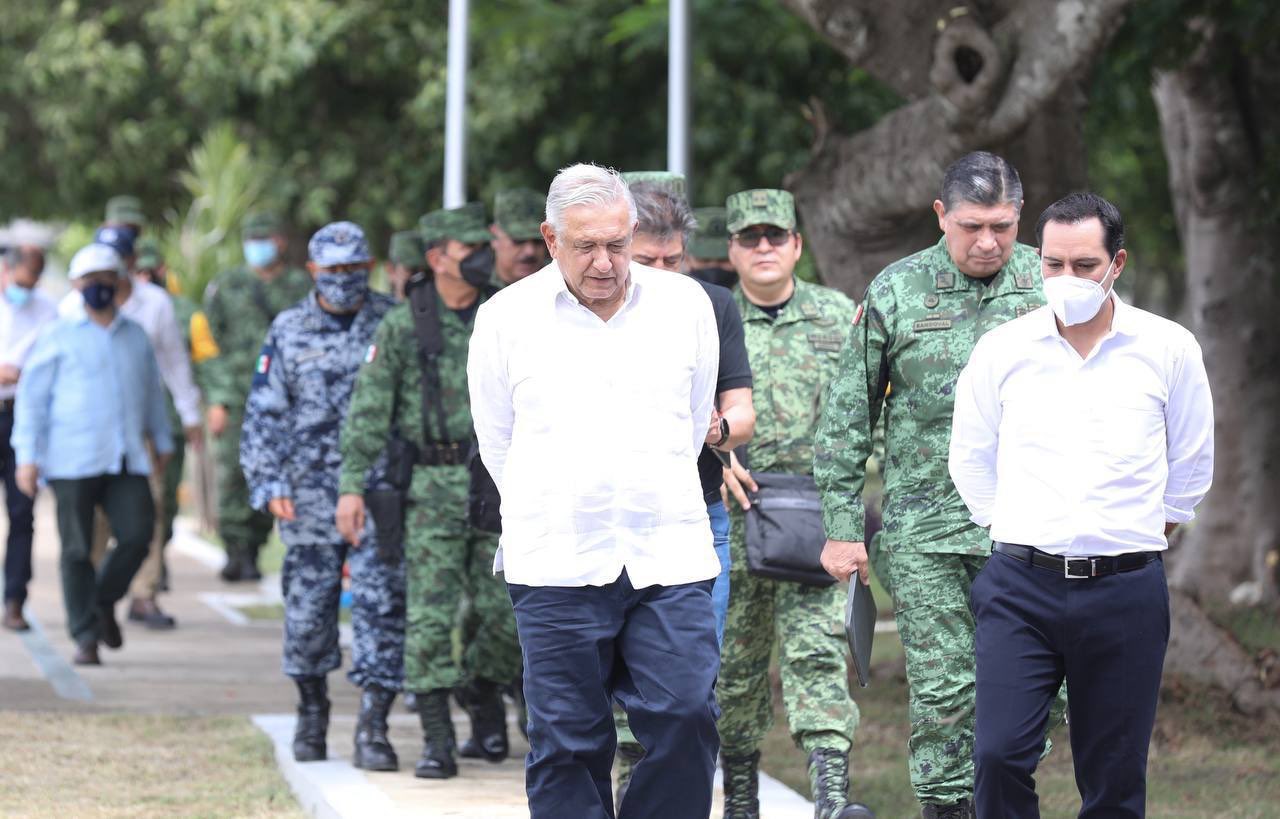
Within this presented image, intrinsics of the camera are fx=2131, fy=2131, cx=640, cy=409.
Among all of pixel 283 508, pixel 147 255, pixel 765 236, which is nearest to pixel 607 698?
pixel 765 236

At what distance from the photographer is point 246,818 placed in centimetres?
757

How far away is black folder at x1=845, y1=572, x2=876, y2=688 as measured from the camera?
604 cm

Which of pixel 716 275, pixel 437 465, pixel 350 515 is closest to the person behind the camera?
pixel 350 515

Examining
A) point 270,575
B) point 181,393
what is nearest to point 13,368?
point 181,393

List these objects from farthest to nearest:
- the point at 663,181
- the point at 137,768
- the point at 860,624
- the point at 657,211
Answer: the point at 137,768 → the point at 663,181 → the point at 657,211 → the point at 860,624

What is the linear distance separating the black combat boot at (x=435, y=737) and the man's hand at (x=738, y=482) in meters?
1.57

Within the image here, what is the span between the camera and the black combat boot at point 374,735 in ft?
26.2

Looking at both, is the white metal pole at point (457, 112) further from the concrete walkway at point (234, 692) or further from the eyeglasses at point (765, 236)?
the eyeglasses at point (765, 236)

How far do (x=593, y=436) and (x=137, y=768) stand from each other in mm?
4139

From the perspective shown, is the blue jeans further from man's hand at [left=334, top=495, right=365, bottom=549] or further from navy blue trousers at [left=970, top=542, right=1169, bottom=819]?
man's hand at [left=334, top=495, right=365, bottom=549]

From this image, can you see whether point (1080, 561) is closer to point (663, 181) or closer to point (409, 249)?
point (663, 181)

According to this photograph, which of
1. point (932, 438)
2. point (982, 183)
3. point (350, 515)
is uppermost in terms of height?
point (982, 183)

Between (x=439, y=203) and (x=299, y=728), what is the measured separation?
15.5 metres

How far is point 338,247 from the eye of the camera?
841cm
